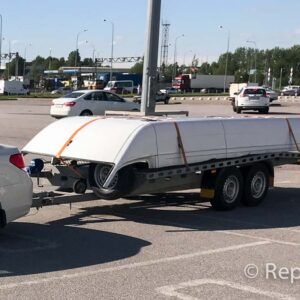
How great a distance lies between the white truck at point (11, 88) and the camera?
84.8 meters

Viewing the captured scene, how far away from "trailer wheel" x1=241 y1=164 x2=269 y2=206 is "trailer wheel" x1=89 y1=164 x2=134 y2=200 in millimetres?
2459

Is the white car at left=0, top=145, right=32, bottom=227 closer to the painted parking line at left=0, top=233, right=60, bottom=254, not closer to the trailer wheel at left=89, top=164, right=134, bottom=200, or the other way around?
the painted parking line at left=0, top=233, right=60, bottom=254

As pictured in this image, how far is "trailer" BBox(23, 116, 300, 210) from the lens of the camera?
8688mm

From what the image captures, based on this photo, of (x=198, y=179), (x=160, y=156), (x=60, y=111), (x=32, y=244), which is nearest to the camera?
(x=32, y=244)

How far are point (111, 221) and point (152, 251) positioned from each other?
178 cm

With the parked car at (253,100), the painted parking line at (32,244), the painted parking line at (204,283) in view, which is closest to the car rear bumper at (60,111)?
the parked car at (253,100)

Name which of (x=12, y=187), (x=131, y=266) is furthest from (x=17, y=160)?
(x=131, y=266)

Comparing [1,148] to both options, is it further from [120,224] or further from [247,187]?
[247,187]

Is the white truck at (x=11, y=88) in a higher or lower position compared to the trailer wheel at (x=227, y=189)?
lower

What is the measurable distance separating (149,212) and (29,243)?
8.76ft

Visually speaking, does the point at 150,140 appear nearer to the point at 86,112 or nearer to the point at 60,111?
the point at 86,112

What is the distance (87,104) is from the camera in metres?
29.5

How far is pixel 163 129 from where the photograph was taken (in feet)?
29.8

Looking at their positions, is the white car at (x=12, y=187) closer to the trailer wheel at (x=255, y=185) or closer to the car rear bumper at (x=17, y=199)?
the car rear bumper at (x=17, y=199)
